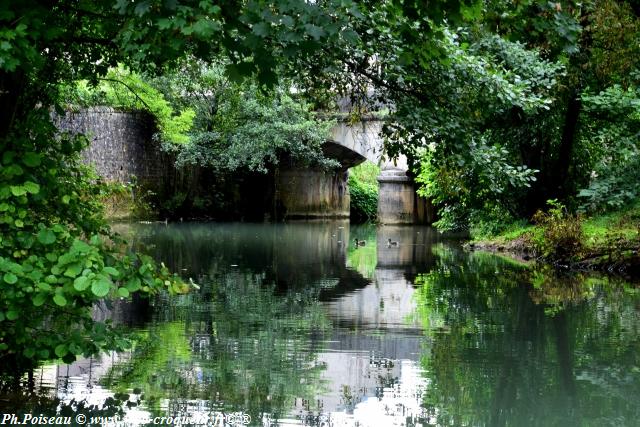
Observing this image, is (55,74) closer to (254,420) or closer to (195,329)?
(195,329)

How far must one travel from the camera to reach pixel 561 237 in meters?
15.0

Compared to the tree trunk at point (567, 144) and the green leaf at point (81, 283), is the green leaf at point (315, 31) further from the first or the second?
the tree trunk at point (567, 144)

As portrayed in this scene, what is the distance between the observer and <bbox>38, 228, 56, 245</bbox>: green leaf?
4.69 m

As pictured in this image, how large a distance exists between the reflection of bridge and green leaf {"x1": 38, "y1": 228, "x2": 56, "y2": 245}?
25.9m

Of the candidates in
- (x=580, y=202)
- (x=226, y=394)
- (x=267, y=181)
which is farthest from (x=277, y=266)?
(x=267, y=181)

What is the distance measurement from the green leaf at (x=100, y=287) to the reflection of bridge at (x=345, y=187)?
26159 millimetres

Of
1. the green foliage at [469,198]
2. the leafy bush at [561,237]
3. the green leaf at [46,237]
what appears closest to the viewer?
the green leaf at [46,237]

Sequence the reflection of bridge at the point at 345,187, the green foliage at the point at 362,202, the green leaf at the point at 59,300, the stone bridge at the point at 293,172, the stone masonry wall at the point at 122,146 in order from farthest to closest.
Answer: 1. the green foliage at the point at 362,202
2. the reflection of bridge at the point at 345,187
3. the stone bridge at the point at 293,172
4. the stone masonry wall at the point at 122,146
5. the green leaf at the point at 59,300

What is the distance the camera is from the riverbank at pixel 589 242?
13.7 metres

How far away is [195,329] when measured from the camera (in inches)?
314

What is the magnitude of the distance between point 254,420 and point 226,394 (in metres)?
0.57

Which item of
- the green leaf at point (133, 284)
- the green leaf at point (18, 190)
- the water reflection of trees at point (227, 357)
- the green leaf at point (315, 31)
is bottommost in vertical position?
the water reflection of trees at point (227, 357)

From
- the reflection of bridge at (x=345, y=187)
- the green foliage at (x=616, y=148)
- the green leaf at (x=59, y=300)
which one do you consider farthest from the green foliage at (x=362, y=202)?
the green leaf at (x=59, y=300)

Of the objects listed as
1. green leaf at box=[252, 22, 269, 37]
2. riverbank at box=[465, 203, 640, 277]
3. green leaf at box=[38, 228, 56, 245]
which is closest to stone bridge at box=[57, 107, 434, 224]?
riverbank at box=[465, 203, 640, 277]
